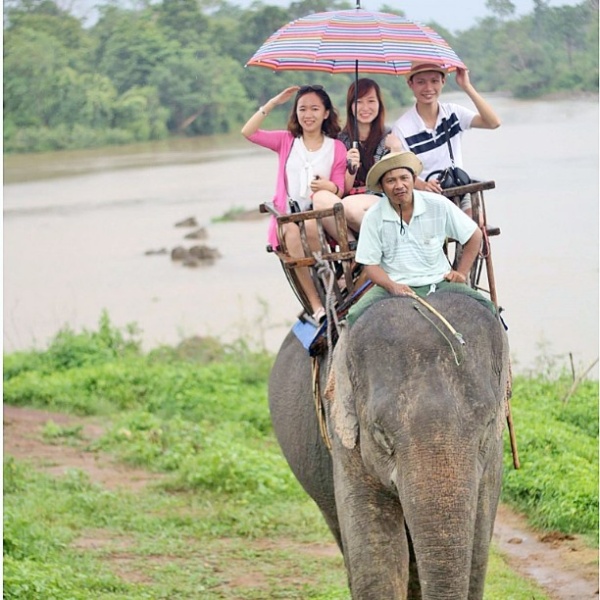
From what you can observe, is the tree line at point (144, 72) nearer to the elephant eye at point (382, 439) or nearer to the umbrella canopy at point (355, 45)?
the umbrella canopy at point (355, 45)

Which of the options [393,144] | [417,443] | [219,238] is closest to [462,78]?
[393,144]

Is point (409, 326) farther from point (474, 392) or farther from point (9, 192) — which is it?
point (9, 192)

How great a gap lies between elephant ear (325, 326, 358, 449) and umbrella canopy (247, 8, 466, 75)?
1.22 meters

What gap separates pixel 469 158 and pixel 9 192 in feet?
28.2

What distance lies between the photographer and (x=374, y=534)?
3.92 meters

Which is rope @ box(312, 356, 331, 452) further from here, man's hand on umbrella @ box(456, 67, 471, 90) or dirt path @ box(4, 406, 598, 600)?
dirt path @ box(4, 406, 598, 600)

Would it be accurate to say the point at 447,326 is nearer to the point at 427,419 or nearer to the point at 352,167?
the point at 427,419

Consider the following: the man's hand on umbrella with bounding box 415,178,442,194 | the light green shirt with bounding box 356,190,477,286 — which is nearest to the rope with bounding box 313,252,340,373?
the light green shirt with bounding box 356,190,477,286

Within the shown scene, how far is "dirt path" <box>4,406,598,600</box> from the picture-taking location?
234 inches

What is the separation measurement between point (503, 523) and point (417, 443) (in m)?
3.56

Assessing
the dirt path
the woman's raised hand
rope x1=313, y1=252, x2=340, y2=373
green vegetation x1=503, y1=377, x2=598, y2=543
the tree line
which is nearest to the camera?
rope x1=313, y1=252, x2=340, y2=373

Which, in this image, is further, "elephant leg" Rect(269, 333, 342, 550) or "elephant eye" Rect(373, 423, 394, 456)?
"elephant leg" Rect(269, 333, 342, 550)

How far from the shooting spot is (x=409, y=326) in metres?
3.62

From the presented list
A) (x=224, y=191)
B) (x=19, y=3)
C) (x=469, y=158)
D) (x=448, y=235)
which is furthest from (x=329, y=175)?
(x=19, y=3)
